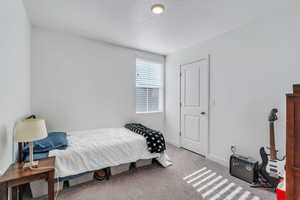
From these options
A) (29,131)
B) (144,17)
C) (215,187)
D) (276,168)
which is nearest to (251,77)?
(276,168)

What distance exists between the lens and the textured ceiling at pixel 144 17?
72.9 inches

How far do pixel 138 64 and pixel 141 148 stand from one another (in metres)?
2.11

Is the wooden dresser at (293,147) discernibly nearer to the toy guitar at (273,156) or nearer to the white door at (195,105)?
the toy guitar at (273,156)

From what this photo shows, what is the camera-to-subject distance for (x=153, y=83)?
391 centimetres

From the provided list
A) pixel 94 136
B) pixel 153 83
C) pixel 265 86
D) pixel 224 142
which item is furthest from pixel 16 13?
pixel 224 142

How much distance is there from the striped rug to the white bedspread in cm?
57

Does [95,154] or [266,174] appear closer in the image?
[266,174]

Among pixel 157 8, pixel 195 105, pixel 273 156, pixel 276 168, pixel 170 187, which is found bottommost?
pixel 170 187

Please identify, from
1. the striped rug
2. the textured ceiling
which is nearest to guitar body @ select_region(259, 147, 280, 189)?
the striped rug

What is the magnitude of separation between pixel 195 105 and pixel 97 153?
2.17 metres

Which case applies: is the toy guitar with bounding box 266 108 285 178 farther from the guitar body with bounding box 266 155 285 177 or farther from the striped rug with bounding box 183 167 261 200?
the striped rug with bounding box 183 167 261 200

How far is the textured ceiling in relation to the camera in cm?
185

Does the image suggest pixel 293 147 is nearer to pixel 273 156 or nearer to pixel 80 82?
pixel 273 156

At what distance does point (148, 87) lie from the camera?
3.81 m
